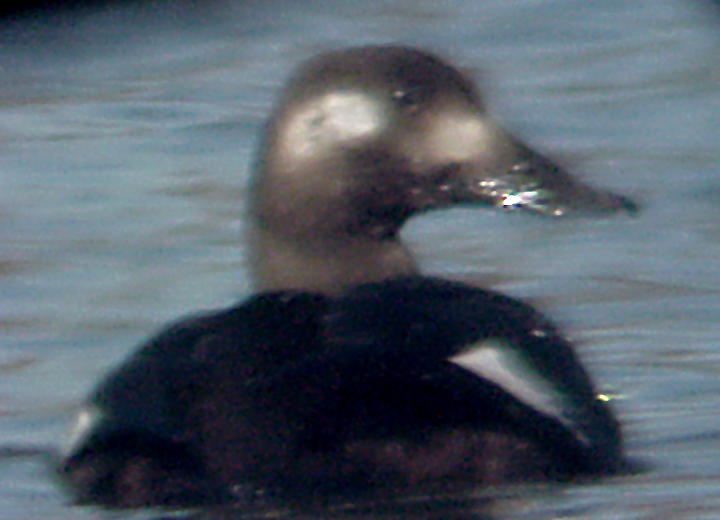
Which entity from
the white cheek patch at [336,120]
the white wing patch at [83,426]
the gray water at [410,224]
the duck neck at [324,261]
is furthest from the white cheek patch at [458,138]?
the white wing patch at [83,426]

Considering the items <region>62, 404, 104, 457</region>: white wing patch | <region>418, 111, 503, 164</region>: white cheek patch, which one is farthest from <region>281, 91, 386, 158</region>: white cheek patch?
<region>62, 404, 104, 457</region>: white wing patch

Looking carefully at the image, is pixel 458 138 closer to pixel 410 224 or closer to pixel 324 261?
pixel 324 261

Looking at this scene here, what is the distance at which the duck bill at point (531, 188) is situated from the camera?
215 inches

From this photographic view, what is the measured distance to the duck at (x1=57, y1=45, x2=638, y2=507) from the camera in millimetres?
4324

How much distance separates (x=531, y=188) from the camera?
5.58 metres

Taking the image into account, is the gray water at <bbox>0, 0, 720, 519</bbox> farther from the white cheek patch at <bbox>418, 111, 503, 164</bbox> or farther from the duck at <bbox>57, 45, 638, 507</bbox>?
the white cheek patch at <bbox>418, 111, 503, 164</bbox>

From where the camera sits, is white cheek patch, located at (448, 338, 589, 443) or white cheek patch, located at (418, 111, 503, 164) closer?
white cheek patch, located at (448, 338, 589, 443)

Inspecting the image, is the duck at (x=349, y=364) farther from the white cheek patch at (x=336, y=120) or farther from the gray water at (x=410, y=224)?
the gray water at (x=410, y=224)

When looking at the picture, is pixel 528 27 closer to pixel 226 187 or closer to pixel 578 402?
pixel 226 187

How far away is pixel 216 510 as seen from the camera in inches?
173

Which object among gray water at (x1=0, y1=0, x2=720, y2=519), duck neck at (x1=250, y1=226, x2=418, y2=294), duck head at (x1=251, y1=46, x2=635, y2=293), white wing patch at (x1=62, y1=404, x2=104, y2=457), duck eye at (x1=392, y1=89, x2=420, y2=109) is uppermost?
duck eye at (x1=392, y1=89, x2=420, y2=109)

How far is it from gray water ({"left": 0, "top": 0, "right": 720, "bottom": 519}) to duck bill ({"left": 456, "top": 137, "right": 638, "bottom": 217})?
1.88 feet

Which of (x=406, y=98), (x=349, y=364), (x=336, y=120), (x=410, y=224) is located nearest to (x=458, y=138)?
(x=406, y=98)

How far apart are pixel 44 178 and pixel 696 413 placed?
3.48 metres
